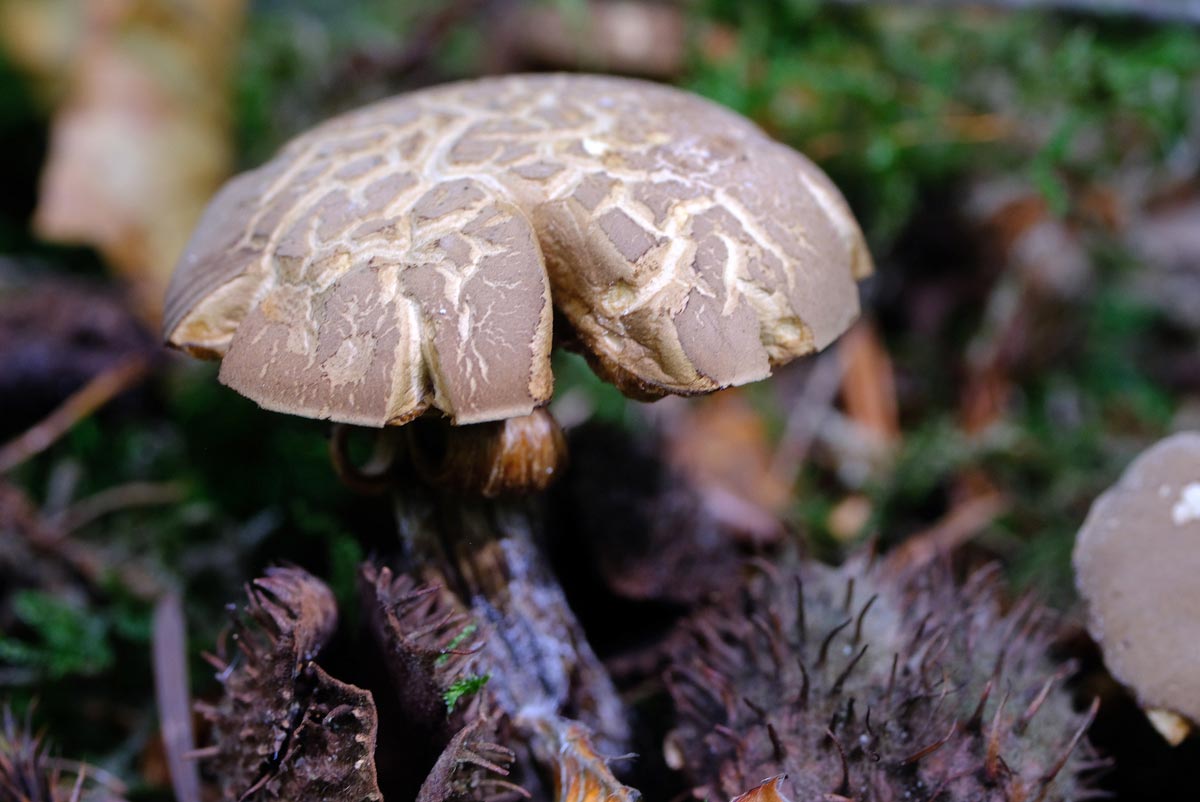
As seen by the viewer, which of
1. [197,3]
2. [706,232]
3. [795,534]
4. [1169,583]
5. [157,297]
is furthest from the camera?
[197,3]

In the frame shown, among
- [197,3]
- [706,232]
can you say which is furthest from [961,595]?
[197,3]

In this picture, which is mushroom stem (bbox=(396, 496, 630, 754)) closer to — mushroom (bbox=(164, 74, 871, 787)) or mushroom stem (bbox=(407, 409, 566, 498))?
mushroom (bbox=(164, 74, 871, 787))

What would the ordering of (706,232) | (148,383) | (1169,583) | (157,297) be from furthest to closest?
(157,297), (148,383), (1169,583), (706,232)

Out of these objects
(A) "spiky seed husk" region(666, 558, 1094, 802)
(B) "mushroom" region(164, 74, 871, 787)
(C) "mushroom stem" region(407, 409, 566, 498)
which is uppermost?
(B) "mushroom" region(164, 74, 871, 787)

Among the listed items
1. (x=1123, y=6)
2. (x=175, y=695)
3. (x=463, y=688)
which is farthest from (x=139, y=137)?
(x=1123, y=6)

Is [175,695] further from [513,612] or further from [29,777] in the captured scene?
[513,612]

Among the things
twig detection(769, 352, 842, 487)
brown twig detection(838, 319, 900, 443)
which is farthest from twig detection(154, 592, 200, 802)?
brown twig detection(838, 319, 900, 443)

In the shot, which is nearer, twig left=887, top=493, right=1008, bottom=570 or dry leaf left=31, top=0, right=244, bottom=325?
twig left=887, top=493, right=1008, bottom=570

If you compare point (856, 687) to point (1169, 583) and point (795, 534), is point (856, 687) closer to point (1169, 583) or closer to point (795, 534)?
point (795, 534)
